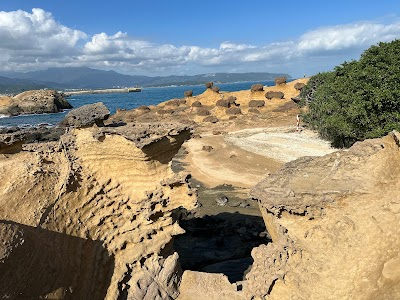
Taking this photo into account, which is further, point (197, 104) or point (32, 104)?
point (32, 104)

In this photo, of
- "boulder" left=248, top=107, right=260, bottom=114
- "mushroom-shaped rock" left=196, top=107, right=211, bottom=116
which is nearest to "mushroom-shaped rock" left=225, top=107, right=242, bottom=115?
"boulder" left=248, top=107, right=260, bottom=114

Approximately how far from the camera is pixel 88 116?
438 inches

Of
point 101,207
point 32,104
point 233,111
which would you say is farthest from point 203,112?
point 32,104

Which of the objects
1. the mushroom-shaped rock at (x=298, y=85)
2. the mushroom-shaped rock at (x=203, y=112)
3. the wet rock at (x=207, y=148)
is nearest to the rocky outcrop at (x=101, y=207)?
the wet rock at (x=207, y=148)

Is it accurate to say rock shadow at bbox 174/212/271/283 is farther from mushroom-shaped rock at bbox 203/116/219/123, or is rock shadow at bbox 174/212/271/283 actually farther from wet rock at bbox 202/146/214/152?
mushroom-shaped rock at bbox 203/116/219/123

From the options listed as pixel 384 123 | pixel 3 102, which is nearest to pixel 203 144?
pixel 384 123

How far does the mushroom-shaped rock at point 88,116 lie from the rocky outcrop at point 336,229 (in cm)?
571

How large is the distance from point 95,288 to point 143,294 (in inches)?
43.9

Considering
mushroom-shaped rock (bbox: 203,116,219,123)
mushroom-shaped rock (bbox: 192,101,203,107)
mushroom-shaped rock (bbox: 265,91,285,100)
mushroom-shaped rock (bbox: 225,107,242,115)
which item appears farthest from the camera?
mushroom-shaped rock (bbox: 192,101,203,107)

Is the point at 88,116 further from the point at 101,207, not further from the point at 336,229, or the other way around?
the point at 336,229

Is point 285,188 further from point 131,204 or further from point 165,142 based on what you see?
point 131,204

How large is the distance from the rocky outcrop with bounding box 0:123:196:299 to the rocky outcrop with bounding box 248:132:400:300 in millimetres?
2446

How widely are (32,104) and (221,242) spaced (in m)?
83.7

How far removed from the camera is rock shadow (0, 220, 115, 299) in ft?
19.4
